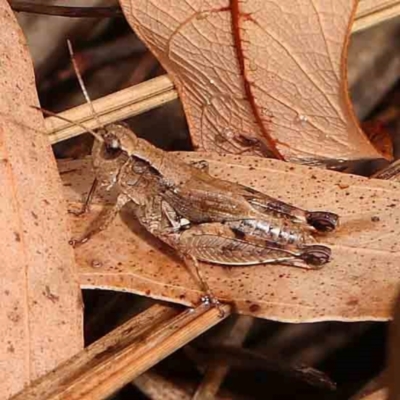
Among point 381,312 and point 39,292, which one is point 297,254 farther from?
point 39,292

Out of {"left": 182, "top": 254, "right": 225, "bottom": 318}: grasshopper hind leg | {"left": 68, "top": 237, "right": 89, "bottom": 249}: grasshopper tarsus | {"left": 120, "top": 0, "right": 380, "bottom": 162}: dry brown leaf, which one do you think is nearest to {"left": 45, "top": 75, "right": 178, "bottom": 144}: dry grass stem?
{"left": 120, "top": 0, "right": 380, "bottom": 162}: dry brown leaf

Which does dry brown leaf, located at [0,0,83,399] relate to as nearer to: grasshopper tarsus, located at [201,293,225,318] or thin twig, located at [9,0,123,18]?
grasshopper tarsus, located at [201,293,225,318]

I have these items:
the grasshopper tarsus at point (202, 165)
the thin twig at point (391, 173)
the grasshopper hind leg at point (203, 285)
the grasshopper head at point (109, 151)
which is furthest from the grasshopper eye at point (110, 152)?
the thin twig at point (391, 173)

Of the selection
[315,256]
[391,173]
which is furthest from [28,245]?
[391,173]

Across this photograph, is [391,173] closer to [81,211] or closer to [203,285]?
[203,285]

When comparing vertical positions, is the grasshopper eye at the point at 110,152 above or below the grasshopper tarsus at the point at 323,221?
above

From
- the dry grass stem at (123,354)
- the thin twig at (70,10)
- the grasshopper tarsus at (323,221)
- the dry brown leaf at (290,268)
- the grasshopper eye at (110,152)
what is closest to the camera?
the dry grass stem at (123,354)

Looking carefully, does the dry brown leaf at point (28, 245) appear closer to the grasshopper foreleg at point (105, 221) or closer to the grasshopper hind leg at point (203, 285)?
the grasshopper foreleg at point (105, 221)

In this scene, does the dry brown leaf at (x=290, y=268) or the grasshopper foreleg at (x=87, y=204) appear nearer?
the dry brown leaf at (x=290, y=268)
